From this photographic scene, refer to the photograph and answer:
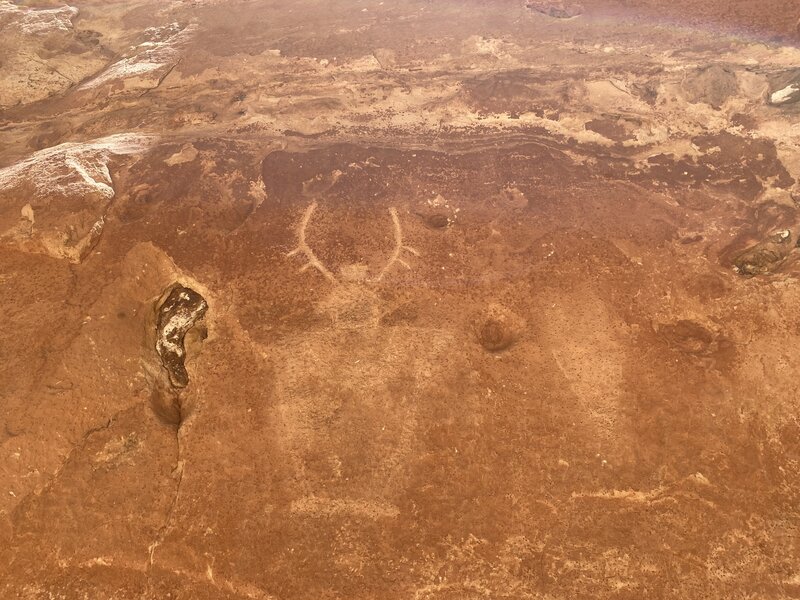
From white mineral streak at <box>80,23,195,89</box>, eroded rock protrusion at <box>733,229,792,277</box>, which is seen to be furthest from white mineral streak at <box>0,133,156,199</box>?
eroded rock protrusion at <box>733,229,792,277</box>

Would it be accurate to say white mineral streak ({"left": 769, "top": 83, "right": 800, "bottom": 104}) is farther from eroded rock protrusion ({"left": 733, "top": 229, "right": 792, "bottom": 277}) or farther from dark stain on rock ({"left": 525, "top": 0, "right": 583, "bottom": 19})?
dark stain on rock ({"left": 525, "top": 0, "right": 583, "bottom": 19})

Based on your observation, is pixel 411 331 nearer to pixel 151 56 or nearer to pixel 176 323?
pixel 176 323

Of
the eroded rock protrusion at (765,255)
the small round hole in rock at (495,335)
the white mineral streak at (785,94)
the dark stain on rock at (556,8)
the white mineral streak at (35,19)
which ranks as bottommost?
the small round hole in rock at (495,335)

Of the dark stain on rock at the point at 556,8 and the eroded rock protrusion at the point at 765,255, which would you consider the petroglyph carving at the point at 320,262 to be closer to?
the eroded rock protrusion at the point at 765,255

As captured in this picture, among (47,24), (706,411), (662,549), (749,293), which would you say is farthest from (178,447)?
(47,24)

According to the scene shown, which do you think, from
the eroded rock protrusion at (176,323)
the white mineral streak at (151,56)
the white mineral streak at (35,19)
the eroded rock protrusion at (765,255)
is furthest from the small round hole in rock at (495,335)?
the white mineral streak at (35,19)
